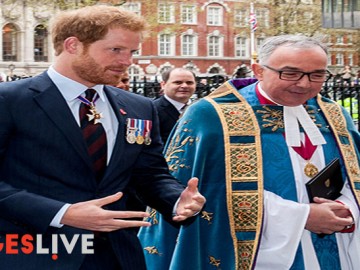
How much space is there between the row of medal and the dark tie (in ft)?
0.43

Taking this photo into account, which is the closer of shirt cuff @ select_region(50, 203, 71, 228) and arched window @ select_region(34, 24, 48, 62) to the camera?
shirt cuff @ select_region(50, 203, 71, 228)

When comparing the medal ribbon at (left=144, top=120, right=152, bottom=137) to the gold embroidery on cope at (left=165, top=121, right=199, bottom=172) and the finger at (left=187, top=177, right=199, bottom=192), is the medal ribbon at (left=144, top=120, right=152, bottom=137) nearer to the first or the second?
the finger at (left=187, top=177, right=199, bottom=192)

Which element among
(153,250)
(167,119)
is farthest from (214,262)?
(167,119)

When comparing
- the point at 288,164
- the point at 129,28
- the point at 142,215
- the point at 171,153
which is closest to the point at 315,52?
the point at 288,164

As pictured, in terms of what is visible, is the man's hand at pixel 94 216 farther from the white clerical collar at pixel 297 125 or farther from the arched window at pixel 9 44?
the arched window at pixel 9 44

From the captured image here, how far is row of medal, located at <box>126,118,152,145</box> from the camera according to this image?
2887 mm

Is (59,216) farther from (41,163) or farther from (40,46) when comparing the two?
(40,46)

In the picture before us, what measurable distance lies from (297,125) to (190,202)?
146 cm

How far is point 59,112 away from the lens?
2709 millimetres

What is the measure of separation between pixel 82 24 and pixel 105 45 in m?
0.12

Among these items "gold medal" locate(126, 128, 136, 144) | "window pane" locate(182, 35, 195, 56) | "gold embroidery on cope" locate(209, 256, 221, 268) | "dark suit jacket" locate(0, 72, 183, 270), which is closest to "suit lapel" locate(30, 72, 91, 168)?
"dark suit jacket" locate(0, 72, 183, 270)

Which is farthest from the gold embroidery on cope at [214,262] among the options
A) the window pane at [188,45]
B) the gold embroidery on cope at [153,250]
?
the window pane at [188,45]

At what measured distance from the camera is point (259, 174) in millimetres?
3902

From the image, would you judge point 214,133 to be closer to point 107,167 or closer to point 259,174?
point 259,174
